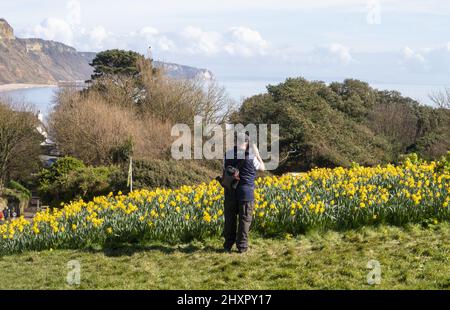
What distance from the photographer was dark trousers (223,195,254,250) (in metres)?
7.39

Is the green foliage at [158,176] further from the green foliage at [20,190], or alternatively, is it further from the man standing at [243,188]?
the green foliage at [20,190]

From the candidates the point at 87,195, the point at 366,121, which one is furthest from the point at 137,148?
the point at 366,121

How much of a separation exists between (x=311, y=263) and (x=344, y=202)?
93.1 inches

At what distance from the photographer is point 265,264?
6.97m

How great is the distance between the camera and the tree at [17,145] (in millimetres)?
34406

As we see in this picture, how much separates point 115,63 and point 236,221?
1520 inches

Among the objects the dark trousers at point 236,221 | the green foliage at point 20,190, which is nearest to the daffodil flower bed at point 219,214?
the dark trousers at point 236,221

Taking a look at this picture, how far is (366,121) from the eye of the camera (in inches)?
1385

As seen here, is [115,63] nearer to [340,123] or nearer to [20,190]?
[20,190]

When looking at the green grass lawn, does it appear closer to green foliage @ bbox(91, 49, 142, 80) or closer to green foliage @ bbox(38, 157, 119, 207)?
green foliage @ bbox(38, 157, 119, 207)

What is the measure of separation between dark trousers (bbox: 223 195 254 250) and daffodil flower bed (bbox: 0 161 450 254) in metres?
0.58

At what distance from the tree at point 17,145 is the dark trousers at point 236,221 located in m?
29.2

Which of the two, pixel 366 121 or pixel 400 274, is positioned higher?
pixel 366 121
